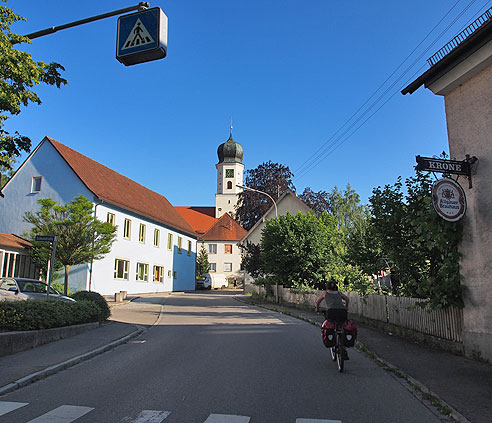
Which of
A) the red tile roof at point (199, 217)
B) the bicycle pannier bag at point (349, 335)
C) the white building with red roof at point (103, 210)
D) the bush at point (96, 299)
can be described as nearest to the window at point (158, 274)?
the white building with red roof at point (103, 210)

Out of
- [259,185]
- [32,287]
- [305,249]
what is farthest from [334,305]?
[259,185]

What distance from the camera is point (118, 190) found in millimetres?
36438

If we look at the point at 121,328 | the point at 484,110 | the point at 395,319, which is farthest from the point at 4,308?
the point at 484,110

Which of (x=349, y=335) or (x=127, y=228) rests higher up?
(x=127, y=228)

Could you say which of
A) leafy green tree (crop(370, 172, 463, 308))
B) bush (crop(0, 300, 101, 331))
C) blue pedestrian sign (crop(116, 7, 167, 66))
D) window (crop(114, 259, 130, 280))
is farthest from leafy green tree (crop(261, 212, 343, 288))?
blue pedestrian sign (crop(116, 7, 167, 66))

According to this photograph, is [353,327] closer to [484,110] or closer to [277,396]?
[277,396]

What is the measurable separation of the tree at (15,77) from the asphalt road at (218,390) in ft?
16.3

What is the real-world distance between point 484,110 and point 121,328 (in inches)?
469

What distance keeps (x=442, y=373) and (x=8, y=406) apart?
660cm

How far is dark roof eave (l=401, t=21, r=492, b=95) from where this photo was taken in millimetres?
8125

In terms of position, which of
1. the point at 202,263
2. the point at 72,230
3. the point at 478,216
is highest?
the point at 202,263

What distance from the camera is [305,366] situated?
27.0 feet

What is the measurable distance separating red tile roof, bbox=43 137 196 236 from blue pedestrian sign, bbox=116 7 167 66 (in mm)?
24769

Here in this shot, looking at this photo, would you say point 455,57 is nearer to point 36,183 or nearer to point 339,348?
point 339,348
